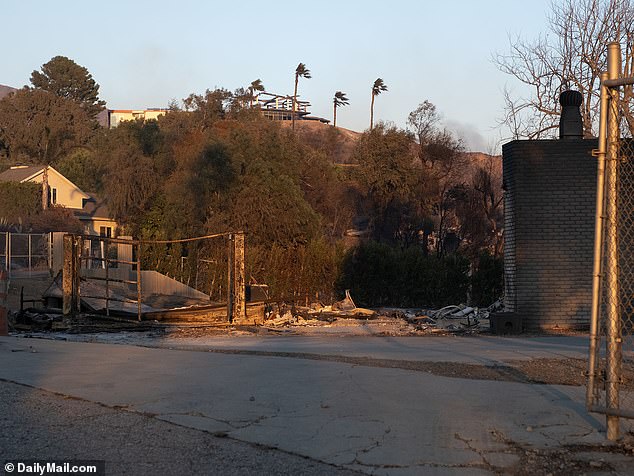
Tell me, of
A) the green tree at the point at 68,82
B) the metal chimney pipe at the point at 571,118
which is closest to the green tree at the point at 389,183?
the metal chimney pipe at the point at 571,118

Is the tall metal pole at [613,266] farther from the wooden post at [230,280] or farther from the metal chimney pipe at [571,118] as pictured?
the wooden post at [230,280]

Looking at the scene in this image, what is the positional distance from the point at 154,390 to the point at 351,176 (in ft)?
148

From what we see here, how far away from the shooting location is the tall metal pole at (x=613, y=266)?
689 centimetres

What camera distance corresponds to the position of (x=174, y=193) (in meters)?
39.5

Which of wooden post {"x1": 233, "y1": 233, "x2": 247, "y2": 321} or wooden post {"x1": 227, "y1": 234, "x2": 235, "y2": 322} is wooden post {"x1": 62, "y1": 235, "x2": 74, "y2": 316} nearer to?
wooden post {"x1": 227, "y1": 234, "x2": 235, "y2": 322}

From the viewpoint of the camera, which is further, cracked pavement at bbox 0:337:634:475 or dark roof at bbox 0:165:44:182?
dark roof at bbox 0:165:44:182

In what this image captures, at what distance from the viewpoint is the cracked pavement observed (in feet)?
21.7

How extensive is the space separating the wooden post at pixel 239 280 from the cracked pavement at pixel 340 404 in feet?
23.2

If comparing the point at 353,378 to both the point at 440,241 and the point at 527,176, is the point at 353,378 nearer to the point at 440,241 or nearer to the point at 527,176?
the point at 527,176

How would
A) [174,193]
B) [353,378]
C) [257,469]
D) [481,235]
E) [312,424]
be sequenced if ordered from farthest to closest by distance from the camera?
[481,235] < [174,193] < [353,378] < [312,424] < [257,469]

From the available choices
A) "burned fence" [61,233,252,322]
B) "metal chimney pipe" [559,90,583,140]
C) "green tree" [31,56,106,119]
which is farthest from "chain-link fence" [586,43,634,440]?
"green tree" [31,56,106,119]

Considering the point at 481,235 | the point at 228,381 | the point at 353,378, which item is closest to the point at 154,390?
the point at 228,381

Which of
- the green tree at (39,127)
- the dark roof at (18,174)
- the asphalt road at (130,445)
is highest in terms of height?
the green tree at (39,127)

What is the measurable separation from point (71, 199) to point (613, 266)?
56835 mm
